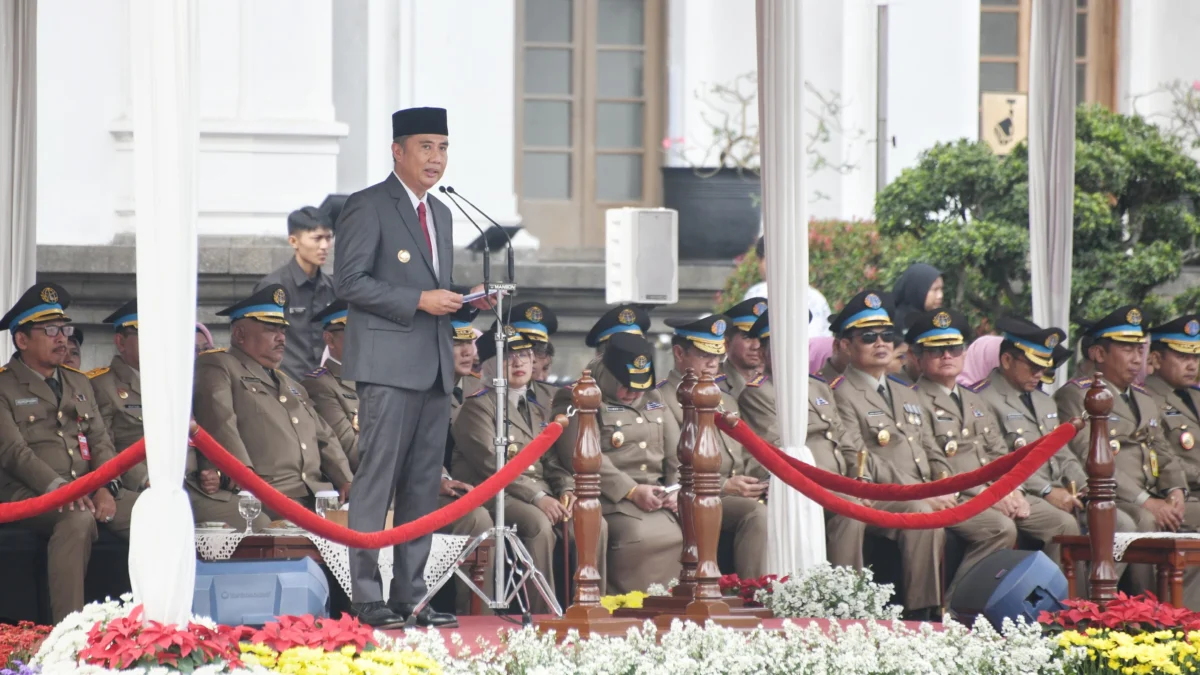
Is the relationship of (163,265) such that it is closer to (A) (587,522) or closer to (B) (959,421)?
(A) (587,522)

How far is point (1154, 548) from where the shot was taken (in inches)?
366

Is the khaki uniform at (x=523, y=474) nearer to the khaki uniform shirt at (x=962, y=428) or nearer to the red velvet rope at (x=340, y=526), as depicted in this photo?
the red velvet rope at (x=340, y=526)

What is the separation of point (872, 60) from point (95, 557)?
9109mm

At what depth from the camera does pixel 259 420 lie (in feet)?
31.8

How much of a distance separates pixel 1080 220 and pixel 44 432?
7277mm

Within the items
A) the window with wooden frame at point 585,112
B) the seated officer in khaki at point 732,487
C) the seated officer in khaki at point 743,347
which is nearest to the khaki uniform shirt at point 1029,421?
the seated officer in khaki at point 743,347

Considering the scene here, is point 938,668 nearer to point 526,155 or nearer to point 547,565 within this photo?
point 547,565

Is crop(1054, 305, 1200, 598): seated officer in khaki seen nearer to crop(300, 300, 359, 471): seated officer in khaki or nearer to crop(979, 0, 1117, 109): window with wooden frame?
crop(300, 300, 359, 471): seated officer in khaki

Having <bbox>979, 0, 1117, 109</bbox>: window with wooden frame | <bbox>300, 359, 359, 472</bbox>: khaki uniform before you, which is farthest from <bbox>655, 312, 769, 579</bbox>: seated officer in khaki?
<bbox>979, 0, 1117, 109</bbox>: window with wooden frame

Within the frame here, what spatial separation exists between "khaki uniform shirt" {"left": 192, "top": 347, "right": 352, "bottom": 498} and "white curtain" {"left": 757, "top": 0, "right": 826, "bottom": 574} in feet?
7.60

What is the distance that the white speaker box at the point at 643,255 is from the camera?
13289 mm

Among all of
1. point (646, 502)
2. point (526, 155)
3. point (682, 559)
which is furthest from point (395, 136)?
point (526, 155)

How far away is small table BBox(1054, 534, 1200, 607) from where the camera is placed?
30.1ft

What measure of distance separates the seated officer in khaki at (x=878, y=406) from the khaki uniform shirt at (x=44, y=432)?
380cm
